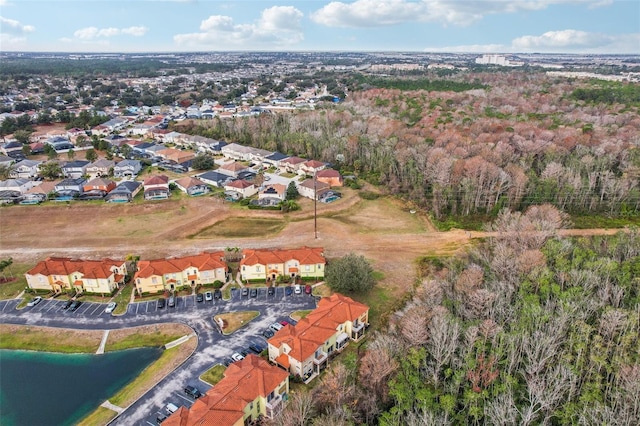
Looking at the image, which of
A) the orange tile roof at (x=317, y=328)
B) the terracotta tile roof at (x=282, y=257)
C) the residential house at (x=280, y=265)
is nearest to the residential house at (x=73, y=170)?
the terracotta tile roof at (x=282, y=257)

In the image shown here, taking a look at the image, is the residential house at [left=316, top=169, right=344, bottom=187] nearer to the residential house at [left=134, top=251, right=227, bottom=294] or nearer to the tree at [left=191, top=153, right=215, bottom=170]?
the tree at [left=191, top=153, right=215, bottom=170]

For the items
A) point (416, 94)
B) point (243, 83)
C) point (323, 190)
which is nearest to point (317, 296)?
point (323, 190)

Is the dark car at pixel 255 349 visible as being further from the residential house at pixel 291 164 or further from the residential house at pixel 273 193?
the residential house at pixel 291 164

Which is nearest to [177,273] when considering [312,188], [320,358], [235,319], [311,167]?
[235,319]

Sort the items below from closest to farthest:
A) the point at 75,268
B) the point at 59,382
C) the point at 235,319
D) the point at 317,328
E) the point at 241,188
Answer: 1. the point at 59,382
2. the point at 317,328
3. the point at 235,319
4. the point at 75,268
5. the point at 241,188

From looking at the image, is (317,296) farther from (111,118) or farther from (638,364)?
(111,118)

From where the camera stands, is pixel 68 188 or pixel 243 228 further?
pixel 68 188

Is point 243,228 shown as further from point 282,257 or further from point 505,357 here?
point 505,357
